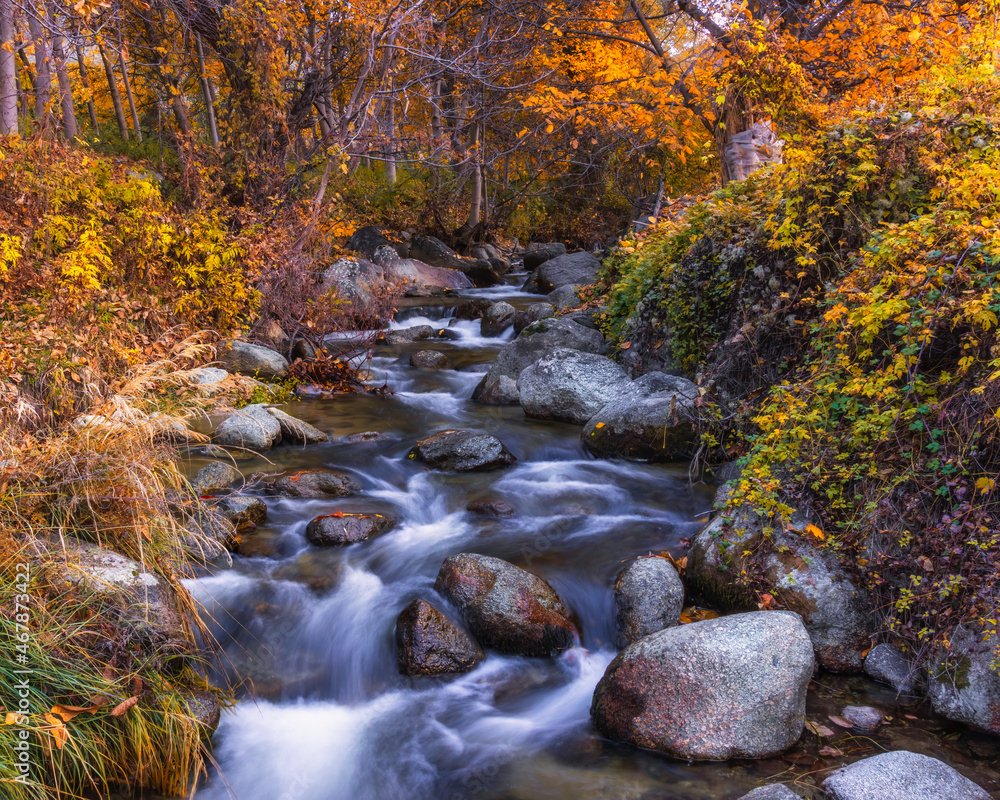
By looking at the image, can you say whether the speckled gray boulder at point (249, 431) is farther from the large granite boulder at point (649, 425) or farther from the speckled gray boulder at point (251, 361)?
the large granite boulder at point (649, 425)

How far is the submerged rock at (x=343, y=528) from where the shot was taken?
5.26 m

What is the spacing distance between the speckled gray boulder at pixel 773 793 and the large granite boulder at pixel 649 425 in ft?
12.6

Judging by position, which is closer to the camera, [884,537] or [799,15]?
[884,537]

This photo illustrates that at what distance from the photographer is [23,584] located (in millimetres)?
3045

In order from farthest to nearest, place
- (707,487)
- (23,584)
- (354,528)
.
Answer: (707,487) < (354,528) < (23,584)

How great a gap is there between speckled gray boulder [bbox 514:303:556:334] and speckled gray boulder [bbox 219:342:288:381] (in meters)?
4.48

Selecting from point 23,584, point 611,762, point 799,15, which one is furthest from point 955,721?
point 799,15

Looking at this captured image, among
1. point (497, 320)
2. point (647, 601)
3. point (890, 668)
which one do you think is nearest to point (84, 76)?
point (497, 320)

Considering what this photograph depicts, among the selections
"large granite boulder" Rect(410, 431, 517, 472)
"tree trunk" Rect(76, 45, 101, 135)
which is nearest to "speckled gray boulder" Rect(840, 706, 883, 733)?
"large granite boulder" Rect(410, 431, 517, 472)

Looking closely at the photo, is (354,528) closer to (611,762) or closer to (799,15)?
(611,762)

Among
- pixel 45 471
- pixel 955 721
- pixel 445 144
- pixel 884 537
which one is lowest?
pixel 955 721

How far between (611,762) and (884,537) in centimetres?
210

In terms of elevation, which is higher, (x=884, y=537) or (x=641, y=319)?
(x=641, y=319)

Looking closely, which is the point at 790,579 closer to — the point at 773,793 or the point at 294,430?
the point at 773,793
